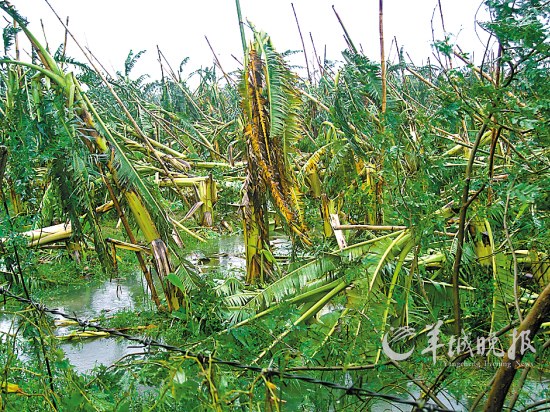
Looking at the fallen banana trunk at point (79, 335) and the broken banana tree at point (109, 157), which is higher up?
the broken banana tree at point (109, 157)

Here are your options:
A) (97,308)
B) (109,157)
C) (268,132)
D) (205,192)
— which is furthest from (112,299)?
(205,192)

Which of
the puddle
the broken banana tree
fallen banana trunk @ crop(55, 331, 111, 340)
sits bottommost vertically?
the puddle

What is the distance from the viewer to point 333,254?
161 inches

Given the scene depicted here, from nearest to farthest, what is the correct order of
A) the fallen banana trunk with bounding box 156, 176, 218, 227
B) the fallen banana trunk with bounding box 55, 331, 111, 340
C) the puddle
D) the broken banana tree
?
the broken banana tree, the fallen banana trunk with bounding box 55, 331, 111, 340, the puddle, the fallen banana trunk with bounding box 156, 176, 218, 227

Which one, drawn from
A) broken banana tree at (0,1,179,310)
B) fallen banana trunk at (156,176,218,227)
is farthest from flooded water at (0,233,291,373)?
broken banana tree at (0,1,179,310)

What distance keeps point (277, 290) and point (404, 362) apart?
1074 millimetres

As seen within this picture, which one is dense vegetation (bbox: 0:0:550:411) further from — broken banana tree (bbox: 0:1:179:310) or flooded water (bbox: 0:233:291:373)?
flooded water (bbox: 0:233:291:373)

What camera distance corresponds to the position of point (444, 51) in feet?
7.85

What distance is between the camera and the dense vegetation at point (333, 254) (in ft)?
7.16

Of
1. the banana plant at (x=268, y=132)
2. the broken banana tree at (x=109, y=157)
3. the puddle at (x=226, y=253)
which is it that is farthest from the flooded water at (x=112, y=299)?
the broken banana tree at (x=109, y=157)

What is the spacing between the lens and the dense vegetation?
2.18 metres

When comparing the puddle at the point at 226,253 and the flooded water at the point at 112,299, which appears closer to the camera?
the flooded water at the point at 112,299

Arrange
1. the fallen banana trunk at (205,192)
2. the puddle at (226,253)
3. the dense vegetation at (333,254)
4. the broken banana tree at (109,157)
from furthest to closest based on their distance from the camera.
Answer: the fallen banana trunk at (205,192), the puddle at (226,253), the broken banana tree at (109,157), the dense vegetation at (333,254)

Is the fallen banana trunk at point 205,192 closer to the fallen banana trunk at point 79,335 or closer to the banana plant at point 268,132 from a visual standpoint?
the banana plant at point 268,132
